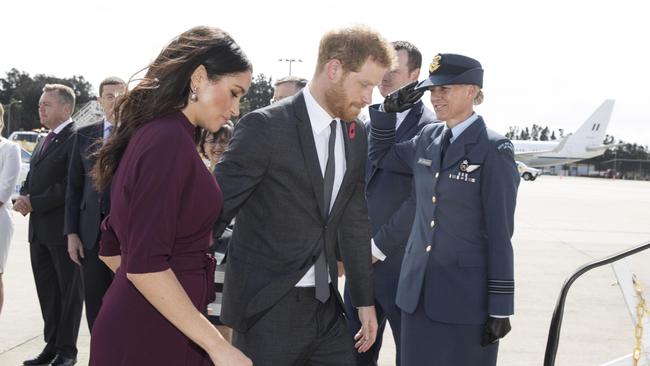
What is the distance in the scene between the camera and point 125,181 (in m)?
1.71

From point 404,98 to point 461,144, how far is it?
428 mm

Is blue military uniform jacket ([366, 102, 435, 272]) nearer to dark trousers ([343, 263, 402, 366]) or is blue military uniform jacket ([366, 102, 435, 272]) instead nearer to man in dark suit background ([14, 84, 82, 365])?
dark trousers ([343, 263, 402, 366])

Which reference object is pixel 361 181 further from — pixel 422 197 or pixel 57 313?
pixel 57 313

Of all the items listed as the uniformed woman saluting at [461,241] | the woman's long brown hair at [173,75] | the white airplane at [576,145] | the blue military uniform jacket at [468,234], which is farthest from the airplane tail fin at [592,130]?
the woman's long brown hair at [173,75]

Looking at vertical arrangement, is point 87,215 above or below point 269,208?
below

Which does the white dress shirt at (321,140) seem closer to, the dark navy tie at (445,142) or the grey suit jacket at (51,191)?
the dark navy tie at (445,142)

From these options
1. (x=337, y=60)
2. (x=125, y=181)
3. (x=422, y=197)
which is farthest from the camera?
(x=422, y=197)

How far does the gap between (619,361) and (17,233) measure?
36.6 feet

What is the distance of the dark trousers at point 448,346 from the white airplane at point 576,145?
69.8 metres

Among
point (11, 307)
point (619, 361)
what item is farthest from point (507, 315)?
point (11, 307)

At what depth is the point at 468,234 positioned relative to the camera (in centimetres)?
306

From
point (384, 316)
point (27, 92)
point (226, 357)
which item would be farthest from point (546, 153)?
point (27, 92)

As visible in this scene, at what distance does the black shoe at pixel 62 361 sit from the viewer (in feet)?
16.0

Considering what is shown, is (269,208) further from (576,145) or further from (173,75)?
(576,145)
